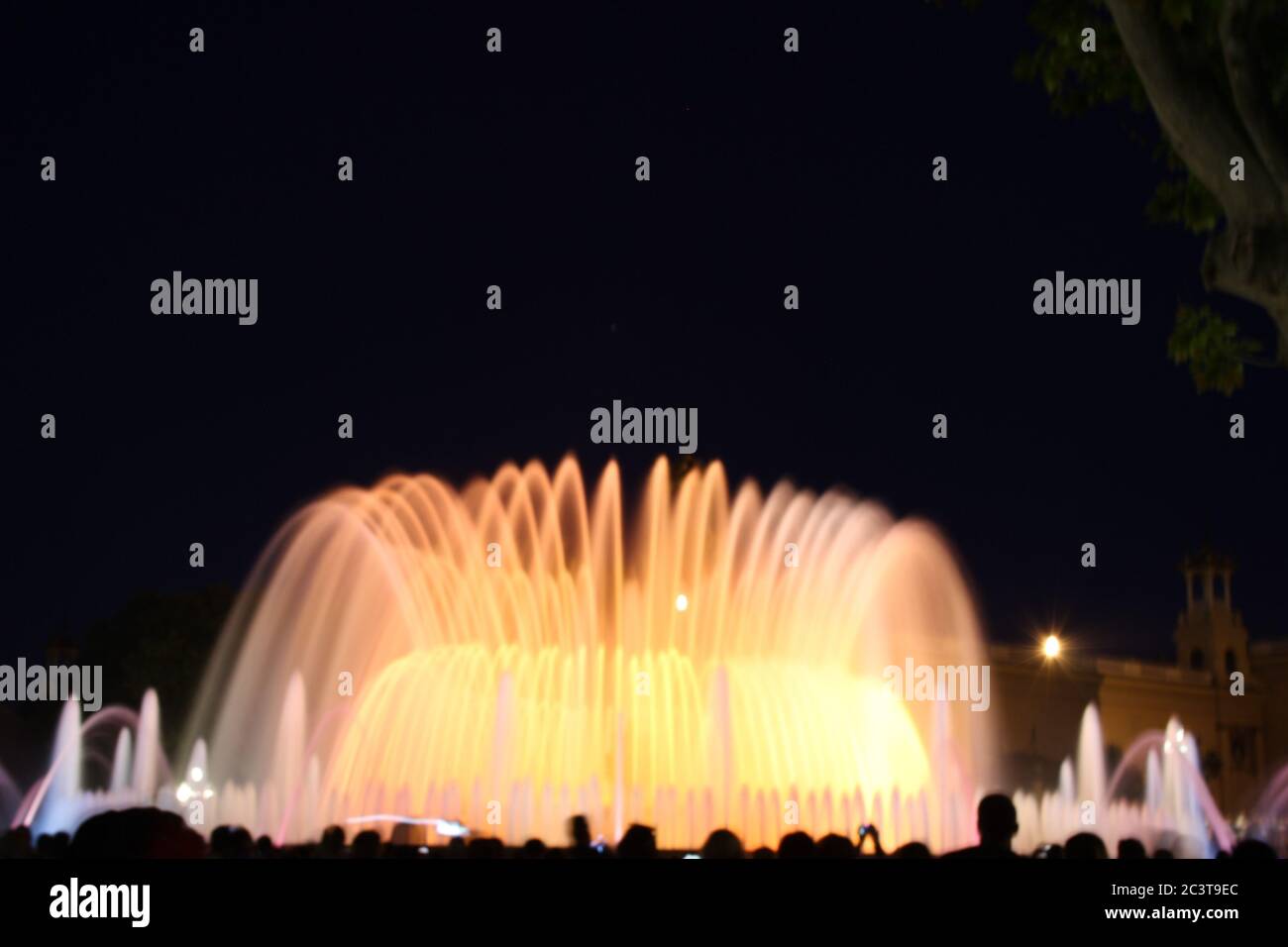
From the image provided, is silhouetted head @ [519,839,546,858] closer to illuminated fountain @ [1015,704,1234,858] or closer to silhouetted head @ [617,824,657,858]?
silhouetted head @ [617,824,657,858]

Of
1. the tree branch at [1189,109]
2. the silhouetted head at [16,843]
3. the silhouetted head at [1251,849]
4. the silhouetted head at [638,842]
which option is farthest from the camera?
the silhouetted head at [16,843]

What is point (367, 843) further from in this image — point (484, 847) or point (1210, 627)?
point (1210, 627)

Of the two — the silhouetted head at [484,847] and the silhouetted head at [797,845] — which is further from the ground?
the silhouetted head at [797,845]

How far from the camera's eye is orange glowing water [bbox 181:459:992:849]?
24578mm

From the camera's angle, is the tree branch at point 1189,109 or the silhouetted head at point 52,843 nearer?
the tree branch at point 1189,109

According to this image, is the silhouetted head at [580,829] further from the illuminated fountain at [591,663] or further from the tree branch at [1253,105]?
the illuminated fountain at [591,663]

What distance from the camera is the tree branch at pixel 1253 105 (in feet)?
27.9

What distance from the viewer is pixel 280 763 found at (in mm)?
27234

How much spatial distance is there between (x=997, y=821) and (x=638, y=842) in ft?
6.25

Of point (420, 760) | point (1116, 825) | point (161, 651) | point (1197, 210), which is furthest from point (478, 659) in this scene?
point (161, 651)

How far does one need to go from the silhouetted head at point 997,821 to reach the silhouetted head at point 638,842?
170 cm

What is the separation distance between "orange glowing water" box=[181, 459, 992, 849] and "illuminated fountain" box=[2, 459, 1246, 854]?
0.04 metres

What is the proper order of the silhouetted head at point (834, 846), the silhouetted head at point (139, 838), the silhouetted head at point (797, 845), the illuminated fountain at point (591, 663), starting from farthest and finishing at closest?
the illuminated fountain at point (591, 663) < the silhouetted head at point (834, 846) < the silhouetted head at point (797, 845) < the silhouetted head at point (139, 838)

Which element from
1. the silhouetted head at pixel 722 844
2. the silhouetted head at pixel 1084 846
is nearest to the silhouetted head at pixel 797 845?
the silhouetted head at pixel 722 844
